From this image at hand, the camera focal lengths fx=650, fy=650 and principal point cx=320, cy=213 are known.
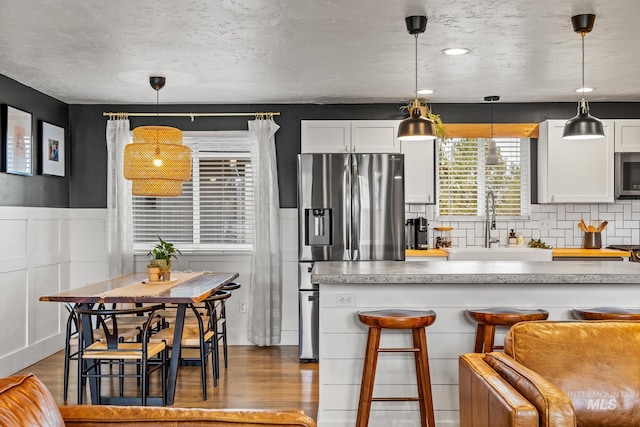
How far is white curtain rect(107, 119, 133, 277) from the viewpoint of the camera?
6.24 m

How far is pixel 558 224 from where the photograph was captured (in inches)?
255

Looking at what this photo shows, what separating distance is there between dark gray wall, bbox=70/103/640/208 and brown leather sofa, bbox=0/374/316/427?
4459 millimetres

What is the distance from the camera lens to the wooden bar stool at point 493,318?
11.0 feet

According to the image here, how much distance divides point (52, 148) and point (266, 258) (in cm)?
221

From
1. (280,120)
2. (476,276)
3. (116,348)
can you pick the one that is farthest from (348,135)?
(116,348)

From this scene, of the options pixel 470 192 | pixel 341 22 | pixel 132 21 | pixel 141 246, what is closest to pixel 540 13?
pixel 341 22

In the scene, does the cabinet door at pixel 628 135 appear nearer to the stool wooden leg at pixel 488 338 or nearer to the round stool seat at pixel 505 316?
the round stool seat at pixel 505 316

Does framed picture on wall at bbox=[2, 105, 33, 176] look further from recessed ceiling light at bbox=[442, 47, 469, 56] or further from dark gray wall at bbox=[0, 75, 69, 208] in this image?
recessed ceiling light at bbox=[442, 47, 469, 56]

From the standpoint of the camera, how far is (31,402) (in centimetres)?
185

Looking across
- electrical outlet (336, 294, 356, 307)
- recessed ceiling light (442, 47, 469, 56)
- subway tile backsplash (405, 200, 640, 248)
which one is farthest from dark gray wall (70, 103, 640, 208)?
electrical outlet (336, 294, 356, 307)

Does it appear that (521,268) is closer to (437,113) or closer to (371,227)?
(371,227)

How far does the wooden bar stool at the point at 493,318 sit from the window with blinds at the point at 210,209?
3.42m

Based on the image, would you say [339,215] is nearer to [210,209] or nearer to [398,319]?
[210,209]

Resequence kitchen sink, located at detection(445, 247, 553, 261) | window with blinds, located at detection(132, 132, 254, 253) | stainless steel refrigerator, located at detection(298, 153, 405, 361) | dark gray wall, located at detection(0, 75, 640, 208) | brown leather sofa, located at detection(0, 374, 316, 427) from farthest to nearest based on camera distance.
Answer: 1. window with blinds, located at detection(132, 132, 254, 253)
2. dark gray wall, located at detection(0, 75, 640, 208)
3. kitchen sink, located at detection(445, 247, 553, 261)
4. stainless steel refrigerator, located at detection(298, 153, 405, 361)
5. brown leather sofa, located at detection(0, 374, 316, 427)
